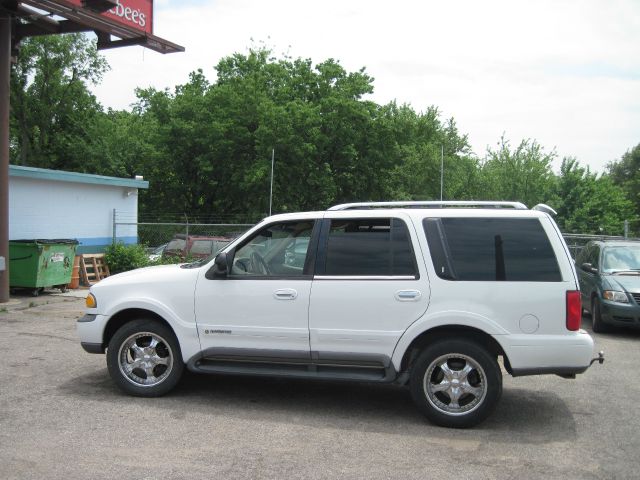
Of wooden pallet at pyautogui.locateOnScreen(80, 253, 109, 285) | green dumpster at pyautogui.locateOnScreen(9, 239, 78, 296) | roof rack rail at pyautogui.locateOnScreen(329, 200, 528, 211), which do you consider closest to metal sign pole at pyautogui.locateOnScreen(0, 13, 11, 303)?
green dumpster at pyautogui.locateOnScreen(9, 239, 78, 296)

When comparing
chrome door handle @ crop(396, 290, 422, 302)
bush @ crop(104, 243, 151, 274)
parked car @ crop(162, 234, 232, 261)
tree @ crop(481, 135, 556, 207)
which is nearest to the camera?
chrome door handle @ crop(396, 290, 422, 302)

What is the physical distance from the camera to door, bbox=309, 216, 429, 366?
18.6ft

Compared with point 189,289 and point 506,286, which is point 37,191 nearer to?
point 189,289

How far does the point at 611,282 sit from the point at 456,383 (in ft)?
21.6

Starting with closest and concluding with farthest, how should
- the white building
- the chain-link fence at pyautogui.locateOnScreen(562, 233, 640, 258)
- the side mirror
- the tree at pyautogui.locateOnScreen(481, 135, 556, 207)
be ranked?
the side mirror < the white building < the chain-link fence at pyautogui.locateOnScreen(562, 233, 640, 258) < the tree at pyautogui.locateOnScreen(481, 135, 556, 207)

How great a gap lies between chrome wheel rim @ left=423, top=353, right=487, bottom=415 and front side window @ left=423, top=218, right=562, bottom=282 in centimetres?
74

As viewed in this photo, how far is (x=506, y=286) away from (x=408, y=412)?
1.55 m

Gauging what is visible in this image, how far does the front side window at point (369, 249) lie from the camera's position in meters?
5.79

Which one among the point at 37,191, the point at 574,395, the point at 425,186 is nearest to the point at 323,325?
the point at 574,395

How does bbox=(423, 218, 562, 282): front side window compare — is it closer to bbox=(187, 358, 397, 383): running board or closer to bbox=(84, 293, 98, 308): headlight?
bbox=(187, 358, 397, 383): running board

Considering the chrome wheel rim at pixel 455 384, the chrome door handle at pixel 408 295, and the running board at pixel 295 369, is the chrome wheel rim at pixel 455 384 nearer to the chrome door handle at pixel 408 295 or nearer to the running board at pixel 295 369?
the running board at pixel 295 369

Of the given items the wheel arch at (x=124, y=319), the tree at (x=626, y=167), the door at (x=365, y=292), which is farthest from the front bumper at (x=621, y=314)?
the tree at (x=626, y=167)

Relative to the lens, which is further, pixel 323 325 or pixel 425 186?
pixel 425 186

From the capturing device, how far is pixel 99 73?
49.3m
